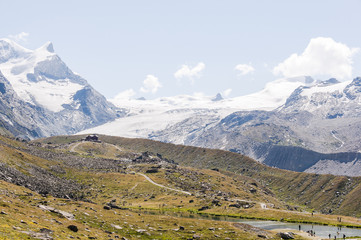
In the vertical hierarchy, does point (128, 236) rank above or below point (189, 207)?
above

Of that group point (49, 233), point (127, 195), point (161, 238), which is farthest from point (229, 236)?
point (127, 195)

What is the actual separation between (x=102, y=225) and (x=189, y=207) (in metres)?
98.6

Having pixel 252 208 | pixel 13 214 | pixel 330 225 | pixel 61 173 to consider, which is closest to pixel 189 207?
pixel 252 208

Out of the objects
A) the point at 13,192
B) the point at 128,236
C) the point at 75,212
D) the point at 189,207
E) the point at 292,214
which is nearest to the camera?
the point at 128,236

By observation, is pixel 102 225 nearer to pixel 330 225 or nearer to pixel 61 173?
pixel 330 225

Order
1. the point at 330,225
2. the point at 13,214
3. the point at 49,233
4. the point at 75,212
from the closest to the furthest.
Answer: the point at 49,233 < the point at 13,214 < the point at 75,212 < the point at 330,225

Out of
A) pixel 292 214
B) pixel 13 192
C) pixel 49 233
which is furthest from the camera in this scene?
pixel 292 214

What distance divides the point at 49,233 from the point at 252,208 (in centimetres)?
13247

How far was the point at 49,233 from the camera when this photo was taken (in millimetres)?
49750

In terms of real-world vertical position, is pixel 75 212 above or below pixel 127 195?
above

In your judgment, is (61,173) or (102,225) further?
(61,173)

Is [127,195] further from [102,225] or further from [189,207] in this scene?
[102,225]

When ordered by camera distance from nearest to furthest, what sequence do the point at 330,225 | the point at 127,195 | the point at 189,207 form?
1. the point at 330,225
2. the point at 189,207
3. the point at 127,195

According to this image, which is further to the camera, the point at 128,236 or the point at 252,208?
the point at 252,208
